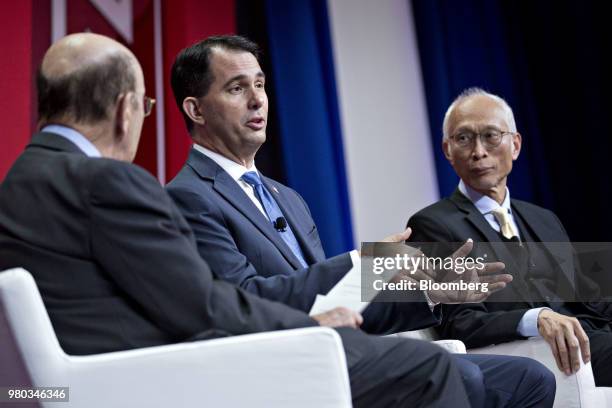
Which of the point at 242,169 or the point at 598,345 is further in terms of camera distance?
the point at 598,345

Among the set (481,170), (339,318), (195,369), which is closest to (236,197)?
(339,318)

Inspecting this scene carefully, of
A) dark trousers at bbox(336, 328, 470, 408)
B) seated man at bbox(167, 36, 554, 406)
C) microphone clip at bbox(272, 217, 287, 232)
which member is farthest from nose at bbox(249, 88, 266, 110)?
dark trousers at bbox(336, 328, 470, 408)

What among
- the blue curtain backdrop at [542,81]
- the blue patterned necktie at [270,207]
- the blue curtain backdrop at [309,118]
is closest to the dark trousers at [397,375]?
the blue patterned necktie at [270,207]

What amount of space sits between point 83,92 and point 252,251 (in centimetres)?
65

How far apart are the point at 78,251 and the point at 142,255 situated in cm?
12

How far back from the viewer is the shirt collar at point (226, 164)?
2230 mm

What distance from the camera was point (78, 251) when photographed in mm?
1407

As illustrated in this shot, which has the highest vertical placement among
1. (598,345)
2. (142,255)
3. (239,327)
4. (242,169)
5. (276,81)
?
(276,81)

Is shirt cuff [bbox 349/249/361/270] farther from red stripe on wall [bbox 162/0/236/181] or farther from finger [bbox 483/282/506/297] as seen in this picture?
red stripe on wall [bbox 162/0/236/181]

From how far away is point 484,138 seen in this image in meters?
2.94

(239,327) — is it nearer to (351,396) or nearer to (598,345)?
(351,396)

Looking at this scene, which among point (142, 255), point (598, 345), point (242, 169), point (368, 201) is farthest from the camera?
point (368, 201)

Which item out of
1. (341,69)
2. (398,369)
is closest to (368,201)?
(341,69)

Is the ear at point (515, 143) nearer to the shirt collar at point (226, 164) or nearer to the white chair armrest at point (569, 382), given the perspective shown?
the white chair armrest at point (569, 382)
